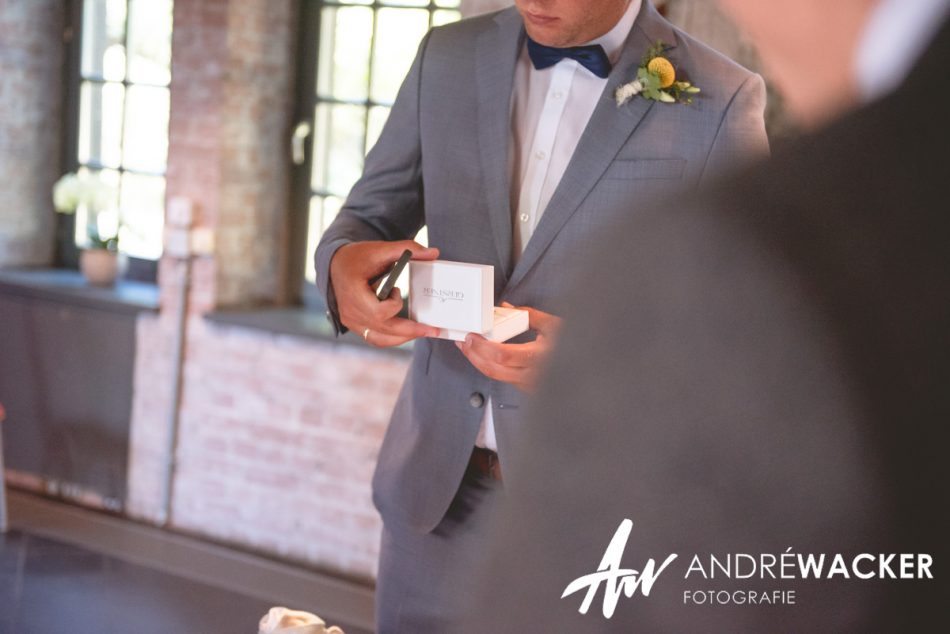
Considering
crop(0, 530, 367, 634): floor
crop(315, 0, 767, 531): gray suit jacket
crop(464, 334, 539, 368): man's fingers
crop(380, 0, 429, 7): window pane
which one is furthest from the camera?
crop(380, 0, 429, 7): window pane

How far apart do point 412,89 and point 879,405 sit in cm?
172

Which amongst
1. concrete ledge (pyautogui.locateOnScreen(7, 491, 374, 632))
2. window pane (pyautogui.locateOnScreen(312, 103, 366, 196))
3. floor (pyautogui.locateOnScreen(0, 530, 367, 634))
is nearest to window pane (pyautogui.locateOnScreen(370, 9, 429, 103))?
window pane (pyautogui.locateOnScreen(312, 103, 366, 196))

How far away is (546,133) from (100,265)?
3.68 metres

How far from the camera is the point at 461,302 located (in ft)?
5.71

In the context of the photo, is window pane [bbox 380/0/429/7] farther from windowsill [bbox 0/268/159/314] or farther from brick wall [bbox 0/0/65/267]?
brick wall [bbox 0/0/65/267]

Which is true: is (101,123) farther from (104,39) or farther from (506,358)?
(506,358)

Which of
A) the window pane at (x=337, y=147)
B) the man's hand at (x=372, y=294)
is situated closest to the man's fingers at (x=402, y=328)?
the man's hand at (x=372, y=294)

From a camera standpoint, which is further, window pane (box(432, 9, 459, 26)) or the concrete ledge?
window pane (box(432, 9, 459, 26))

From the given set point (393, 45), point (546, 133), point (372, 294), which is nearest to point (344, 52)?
point (393, 45)

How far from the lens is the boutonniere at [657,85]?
174cm

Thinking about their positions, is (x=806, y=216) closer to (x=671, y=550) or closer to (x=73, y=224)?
(x=671, y=550)

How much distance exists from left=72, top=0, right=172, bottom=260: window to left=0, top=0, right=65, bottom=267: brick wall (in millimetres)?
133

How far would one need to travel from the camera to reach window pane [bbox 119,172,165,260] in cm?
520

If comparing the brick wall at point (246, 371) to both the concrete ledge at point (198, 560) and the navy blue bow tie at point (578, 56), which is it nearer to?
the concrete ledge at point (198, 560)
